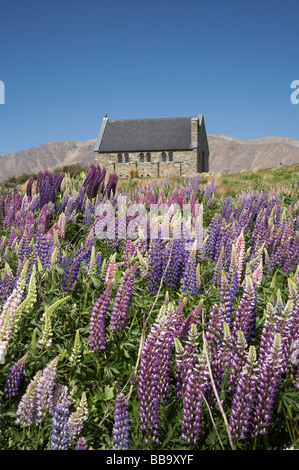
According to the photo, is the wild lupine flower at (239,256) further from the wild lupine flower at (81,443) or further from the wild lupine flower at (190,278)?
the wild lupine flower at (81,443)

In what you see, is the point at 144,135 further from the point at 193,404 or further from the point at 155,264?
Answer: the point at 193,404

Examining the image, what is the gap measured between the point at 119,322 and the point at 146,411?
770 mm

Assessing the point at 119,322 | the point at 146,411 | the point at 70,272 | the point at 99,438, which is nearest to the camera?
the point at 146,411

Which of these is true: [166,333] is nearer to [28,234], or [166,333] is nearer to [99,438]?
[99,438]

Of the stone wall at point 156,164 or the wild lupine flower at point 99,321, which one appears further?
the stone wall at point 156,164

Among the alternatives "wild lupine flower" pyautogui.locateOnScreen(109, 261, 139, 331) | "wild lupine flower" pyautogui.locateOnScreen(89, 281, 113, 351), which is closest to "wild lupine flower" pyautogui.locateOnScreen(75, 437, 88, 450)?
"wild lupine flower" pyautogui.locateOnScreen(89, 281, 113, 351)

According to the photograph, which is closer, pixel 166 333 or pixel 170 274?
pixel 166 333

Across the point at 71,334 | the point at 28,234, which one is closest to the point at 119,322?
the point at 71,334

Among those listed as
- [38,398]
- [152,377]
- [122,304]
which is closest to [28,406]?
[38,398]

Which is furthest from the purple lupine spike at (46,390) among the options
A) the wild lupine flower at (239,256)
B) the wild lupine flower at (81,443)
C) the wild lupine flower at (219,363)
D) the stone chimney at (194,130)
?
the stone chimney at (194,130)

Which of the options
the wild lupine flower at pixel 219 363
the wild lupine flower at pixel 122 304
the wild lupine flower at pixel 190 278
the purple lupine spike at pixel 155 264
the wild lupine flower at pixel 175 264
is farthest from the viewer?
the wild lupine flower at pixel 175 264

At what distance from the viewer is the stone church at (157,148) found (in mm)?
58966

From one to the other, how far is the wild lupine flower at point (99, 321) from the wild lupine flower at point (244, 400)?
3.12 ft

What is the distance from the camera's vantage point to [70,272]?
10.3ft
